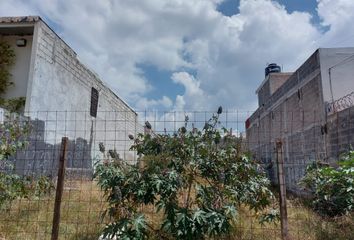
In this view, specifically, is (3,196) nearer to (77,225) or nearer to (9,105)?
(77,225)

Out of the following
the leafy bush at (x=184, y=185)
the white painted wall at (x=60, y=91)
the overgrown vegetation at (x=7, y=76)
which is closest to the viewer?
the leafy bush at (x=184, y=185)

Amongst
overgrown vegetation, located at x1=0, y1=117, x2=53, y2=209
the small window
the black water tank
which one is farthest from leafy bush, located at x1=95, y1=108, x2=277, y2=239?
the black water tank

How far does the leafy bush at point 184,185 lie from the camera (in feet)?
12.2

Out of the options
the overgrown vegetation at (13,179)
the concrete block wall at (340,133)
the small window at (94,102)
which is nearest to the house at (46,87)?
the small window at (94,102)

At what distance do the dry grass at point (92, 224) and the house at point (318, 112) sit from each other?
1.05m

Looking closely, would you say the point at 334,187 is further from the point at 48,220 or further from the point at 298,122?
the point at 298,122

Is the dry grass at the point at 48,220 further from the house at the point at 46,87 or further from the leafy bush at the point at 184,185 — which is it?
the house at the point at 46,87

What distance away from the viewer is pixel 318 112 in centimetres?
907

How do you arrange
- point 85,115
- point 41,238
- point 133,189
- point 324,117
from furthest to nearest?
point 85,115 → point 324,117 → point 41,238 → point 133,189

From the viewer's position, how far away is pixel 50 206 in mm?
6414

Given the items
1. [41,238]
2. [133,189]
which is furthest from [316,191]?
[41,238]

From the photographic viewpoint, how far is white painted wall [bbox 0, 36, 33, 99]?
1001cm

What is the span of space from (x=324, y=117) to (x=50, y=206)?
7020 millimetres

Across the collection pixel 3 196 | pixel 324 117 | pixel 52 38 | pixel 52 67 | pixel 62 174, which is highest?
pixel 52 38
